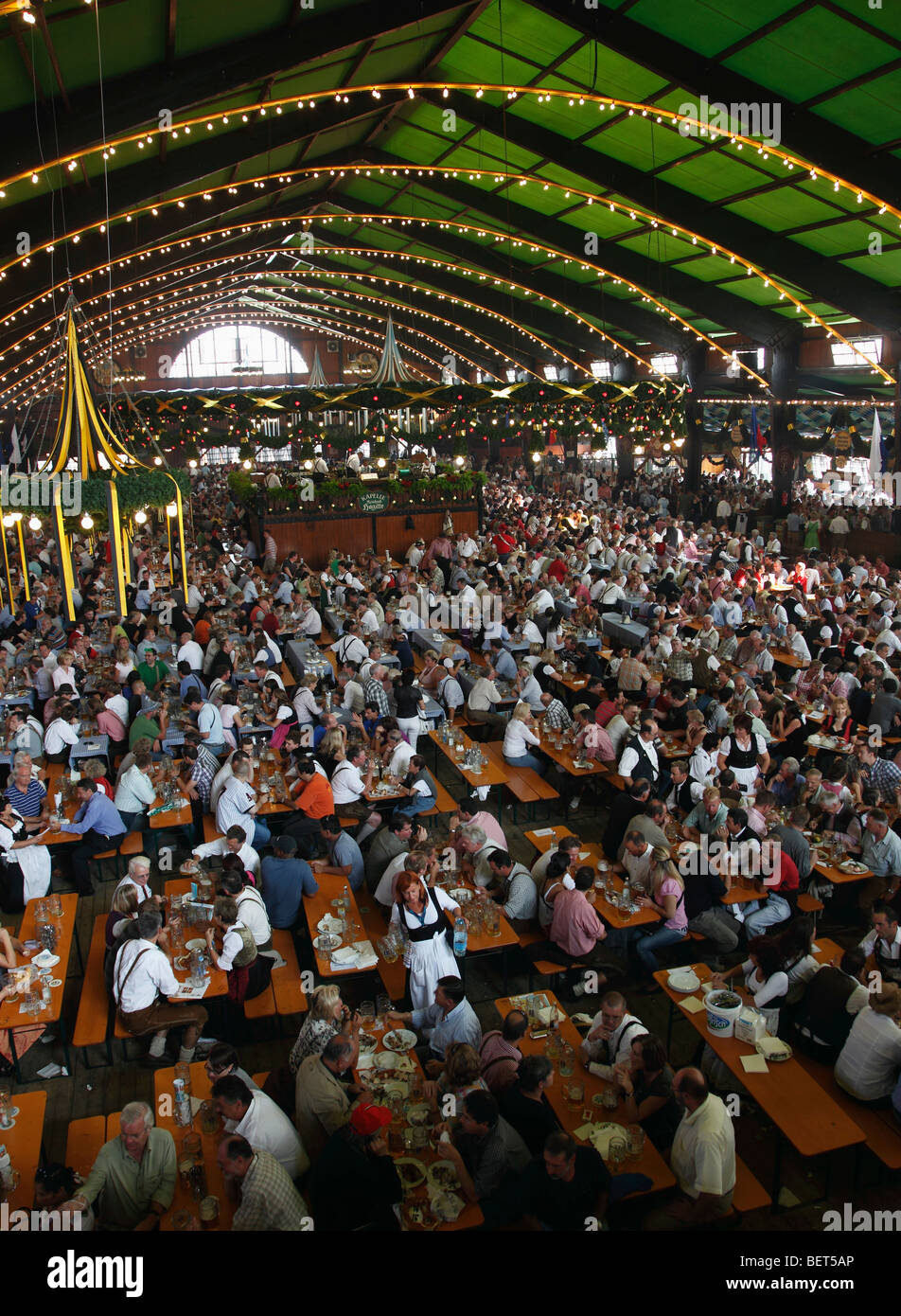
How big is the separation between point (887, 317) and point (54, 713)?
1578cm

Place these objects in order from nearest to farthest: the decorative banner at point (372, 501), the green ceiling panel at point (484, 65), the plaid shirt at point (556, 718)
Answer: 1. the plaid shirt at point (556, 718)
2. the green ceiling panel at point (484, 65)
3. the decorative banner at point (372, 501)

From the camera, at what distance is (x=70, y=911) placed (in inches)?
253

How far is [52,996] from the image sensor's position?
558 centimetres

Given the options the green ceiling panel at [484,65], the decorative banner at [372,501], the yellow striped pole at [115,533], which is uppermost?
the green ceiling panel at [484,65]

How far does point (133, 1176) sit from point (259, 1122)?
58 cm

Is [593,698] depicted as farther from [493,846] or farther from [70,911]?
[70,911]

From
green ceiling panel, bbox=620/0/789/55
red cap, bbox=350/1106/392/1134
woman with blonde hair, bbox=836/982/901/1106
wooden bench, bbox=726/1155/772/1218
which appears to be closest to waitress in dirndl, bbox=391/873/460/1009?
red cap, bbox=350/1106/392/1134

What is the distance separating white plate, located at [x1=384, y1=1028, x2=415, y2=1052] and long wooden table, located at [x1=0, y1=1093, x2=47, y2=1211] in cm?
176

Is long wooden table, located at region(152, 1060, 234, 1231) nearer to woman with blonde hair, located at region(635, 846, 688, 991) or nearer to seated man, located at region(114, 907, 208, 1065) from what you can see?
seated man, located at region(114, 907, 208, 1065)

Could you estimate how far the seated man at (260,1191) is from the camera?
4078 mm

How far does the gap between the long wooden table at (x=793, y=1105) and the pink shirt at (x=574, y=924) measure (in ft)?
3.23

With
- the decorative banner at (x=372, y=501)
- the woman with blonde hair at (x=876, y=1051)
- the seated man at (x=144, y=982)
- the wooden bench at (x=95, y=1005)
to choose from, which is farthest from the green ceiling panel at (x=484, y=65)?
the woman with blonde hair at (x=876, y=1051)

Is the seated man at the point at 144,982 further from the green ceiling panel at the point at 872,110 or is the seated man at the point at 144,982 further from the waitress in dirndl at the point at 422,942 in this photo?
the green ceiling panel at the point at 872,110
